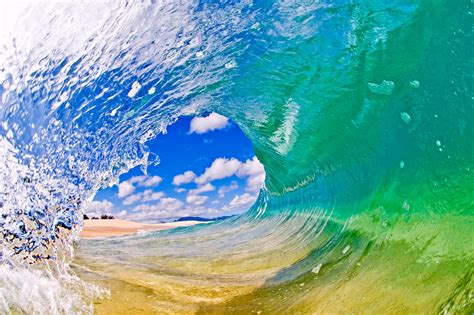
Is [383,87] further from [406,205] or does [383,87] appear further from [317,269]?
[317,269]

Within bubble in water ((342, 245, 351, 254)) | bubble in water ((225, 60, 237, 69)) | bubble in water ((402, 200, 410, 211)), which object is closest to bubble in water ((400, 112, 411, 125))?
bubble in water ((402, 200, 410, 211))

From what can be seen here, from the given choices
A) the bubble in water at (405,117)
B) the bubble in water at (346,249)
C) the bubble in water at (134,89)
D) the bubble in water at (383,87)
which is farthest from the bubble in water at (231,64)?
the bubble in water at (346,249)

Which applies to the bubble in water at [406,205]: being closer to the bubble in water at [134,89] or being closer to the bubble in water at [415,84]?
the bubble in water at [415,84]

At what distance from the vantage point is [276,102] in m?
5.96

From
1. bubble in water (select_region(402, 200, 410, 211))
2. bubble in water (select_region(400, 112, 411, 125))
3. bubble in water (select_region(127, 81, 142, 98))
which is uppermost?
bubble in water (select_region(127, 81, 142, 98))

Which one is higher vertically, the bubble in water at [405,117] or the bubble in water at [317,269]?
the bubble in water at [405,117]

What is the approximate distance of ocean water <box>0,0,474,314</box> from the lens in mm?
3223

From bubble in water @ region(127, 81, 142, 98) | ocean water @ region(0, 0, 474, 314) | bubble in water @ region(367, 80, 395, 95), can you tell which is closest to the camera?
ocean water @ region(0, 0, 474, 314)

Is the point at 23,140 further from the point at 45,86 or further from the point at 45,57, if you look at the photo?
the point at 45,57

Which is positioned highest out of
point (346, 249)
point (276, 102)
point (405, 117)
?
point (276, 102)

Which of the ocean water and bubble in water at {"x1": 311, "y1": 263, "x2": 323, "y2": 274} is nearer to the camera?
the ocean water

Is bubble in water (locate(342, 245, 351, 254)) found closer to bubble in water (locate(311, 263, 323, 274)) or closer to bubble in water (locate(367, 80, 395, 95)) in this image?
bubble in water (locate(311, 263, 323, 274))

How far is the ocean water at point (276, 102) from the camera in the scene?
3223 millimetres

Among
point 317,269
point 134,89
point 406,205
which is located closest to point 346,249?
point 317,269
